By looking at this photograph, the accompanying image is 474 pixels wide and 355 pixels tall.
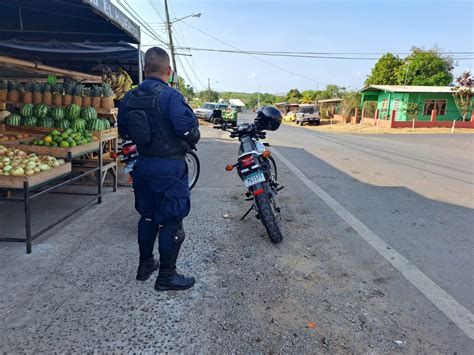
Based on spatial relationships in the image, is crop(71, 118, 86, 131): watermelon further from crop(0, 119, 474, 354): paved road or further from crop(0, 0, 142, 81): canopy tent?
crop(0, 0, 142, 81): canopy tent

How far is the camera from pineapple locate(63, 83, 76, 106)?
5.65 metres

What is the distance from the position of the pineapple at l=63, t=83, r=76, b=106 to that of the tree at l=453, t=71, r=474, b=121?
33.0 meters

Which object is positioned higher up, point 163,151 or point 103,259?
point 163,151

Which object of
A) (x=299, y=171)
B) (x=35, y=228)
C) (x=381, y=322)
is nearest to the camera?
(x=381, y=322)

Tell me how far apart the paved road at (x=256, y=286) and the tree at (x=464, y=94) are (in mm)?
29908

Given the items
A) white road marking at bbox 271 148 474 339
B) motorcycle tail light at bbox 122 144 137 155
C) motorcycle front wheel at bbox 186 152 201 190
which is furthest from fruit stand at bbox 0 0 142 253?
white road marking at bbox 271 148 474 339

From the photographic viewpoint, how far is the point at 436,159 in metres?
11.9

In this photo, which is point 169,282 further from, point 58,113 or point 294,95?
point 294,95

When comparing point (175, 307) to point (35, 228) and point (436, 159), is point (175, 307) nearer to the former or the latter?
point (35, 228)

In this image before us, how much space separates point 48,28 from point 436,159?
38.7 feet

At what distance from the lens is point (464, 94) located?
98.4ft

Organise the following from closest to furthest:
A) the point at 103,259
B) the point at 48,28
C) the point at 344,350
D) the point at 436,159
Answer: the point at 344,350 → the point at 103,259 → the point at 48,28 → the point at 436,159

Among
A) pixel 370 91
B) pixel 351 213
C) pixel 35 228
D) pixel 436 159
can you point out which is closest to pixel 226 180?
pixel 351 213

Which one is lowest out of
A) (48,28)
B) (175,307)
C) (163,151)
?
(175,307)
